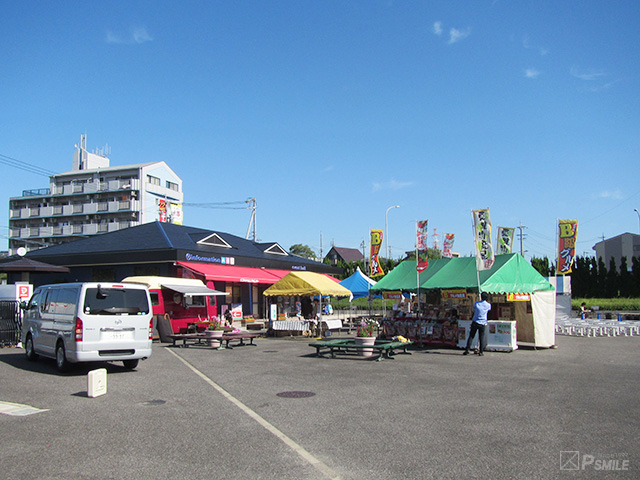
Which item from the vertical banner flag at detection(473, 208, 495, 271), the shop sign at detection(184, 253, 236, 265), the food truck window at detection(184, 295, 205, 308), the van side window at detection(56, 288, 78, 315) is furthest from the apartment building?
the van side window at detection(56, 288, 78, 315)

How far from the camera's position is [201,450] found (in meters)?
5.93

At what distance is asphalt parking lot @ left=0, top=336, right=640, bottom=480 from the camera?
17.5 feet

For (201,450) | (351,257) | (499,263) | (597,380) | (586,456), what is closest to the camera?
(586,456)

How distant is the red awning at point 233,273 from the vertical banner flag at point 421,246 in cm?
1134

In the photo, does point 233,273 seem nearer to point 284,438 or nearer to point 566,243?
point 566,243

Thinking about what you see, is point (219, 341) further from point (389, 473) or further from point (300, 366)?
point (389, 473)

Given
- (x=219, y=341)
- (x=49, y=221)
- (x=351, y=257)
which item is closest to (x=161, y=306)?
(x=219, y=341)

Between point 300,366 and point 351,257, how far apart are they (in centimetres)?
8755

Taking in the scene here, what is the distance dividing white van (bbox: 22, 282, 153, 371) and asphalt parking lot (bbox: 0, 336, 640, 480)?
56 cm

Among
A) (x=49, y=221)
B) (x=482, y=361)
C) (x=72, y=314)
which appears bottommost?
(x=482, y=361)

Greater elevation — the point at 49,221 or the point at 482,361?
the point at 49,221

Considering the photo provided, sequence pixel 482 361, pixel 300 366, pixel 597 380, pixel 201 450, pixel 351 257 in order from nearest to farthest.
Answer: pixel 201 450
pixel 597 380
pixel 300 366
pixel 482 361
pixel 351 257

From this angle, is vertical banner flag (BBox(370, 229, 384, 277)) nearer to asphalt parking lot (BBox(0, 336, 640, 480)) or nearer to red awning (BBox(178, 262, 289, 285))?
red awning (BBox(178, 262, 289, 285))
